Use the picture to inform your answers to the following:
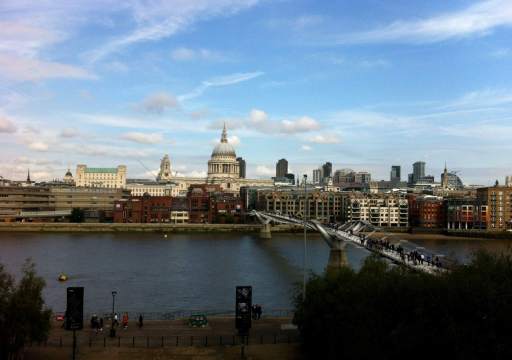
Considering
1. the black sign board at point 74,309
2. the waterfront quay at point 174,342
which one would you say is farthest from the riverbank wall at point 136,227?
the black sign board at point 74,309

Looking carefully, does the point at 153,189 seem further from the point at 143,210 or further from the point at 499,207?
the point at 499,207

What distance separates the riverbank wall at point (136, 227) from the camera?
239 feet

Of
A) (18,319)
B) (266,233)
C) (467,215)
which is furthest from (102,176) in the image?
(18,319)

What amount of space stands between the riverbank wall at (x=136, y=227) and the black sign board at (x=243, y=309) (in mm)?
55748

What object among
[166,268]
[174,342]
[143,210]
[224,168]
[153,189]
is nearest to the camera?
[174,342]

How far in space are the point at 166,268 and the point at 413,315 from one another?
24961mm

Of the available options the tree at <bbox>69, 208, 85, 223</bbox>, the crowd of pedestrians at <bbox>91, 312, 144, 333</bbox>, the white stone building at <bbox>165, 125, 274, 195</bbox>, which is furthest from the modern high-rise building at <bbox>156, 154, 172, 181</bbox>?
the crowd of pedestrians at <bbox>91, 312, 144, 333</bbox>

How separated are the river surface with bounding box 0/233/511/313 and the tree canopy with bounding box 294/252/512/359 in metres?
4.69

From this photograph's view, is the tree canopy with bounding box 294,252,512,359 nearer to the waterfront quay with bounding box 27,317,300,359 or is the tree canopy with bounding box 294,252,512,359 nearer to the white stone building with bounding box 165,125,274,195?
the waterfront quay with bounding box 27,317,300,359

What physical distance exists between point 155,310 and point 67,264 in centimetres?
1578

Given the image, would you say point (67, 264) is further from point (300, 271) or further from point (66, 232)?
point (66, 232)

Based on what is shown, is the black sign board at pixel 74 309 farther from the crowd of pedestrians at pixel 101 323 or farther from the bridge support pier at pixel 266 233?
the bridge support pier at pixel 266 233

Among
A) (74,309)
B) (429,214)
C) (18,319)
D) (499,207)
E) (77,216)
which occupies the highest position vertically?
(499,207)

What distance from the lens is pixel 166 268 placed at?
37094mm
